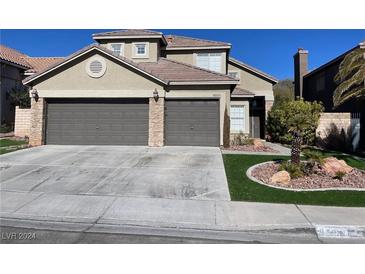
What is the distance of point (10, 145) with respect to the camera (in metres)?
14.6

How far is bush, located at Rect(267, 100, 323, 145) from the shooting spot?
15.2 meters

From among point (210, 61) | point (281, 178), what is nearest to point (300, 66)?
point (210, 61)

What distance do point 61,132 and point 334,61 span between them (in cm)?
1792

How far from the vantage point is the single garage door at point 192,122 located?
14.9m

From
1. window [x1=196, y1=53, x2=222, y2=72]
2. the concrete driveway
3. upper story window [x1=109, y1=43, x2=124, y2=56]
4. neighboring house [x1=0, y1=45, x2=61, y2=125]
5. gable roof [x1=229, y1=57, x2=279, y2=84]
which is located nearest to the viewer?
the concrete driveway

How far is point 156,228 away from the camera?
5.43 meters

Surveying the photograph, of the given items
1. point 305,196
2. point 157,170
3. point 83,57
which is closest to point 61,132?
point 83,57

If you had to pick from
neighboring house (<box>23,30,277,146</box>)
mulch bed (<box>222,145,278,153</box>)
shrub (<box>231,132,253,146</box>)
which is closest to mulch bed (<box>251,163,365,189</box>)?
mulch bed (<box>222,145,278,153</box>)

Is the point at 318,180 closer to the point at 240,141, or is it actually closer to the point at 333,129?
the point at 240,141

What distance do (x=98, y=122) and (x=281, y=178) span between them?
33.0ft

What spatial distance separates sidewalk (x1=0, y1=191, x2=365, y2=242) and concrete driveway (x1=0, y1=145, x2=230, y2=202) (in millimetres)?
567

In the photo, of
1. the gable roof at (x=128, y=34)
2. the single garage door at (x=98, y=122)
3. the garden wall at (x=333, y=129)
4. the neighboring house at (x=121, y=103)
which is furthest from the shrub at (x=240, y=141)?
the gable roof at (x=128, y=34)

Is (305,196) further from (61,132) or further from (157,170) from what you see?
(61,132)

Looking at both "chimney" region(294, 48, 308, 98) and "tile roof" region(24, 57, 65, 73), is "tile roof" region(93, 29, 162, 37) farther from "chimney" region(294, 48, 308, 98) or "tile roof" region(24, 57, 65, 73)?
"chimney" region(294, 48, 308, 98)
